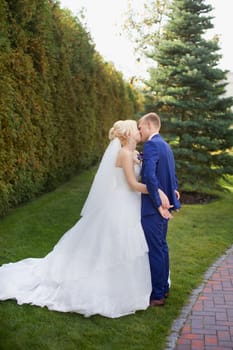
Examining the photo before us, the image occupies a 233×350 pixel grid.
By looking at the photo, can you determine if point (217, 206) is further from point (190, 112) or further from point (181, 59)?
point (181, 59)

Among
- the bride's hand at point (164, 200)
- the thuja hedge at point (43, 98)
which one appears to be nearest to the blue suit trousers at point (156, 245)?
the bride's hand at point (164, 200)

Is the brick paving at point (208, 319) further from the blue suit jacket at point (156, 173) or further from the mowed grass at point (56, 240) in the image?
the blue suit jacket at point (156, 173)

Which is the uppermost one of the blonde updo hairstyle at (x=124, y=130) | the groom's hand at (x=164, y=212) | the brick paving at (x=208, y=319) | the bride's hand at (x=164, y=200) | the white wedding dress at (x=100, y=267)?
the blonde updo hairstyle at (x=124, y=130)

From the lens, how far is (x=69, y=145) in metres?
12.4

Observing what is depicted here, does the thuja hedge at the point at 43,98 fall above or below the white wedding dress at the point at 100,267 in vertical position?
above

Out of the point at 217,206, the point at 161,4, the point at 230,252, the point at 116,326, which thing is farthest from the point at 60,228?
the point at 161,4

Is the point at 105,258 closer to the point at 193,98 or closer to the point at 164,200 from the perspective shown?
the point at 164,200

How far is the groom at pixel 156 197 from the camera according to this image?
4680mm

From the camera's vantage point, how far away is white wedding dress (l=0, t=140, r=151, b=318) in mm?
4668

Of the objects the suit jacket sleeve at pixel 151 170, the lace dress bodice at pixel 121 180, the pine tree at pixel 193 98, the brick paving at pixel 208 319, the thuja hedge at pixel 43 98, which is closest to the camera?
the brick paving at pixel 208 319

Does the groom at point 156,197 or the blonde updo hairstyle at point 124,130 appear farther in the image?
the blonde updo hairstyle at point 124,130

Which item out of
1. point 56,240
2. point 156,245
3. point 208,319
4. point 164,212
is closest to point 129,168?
point 164,212

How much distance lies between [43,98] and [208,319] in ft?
22.3

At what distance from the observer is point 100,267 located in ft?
15.6
